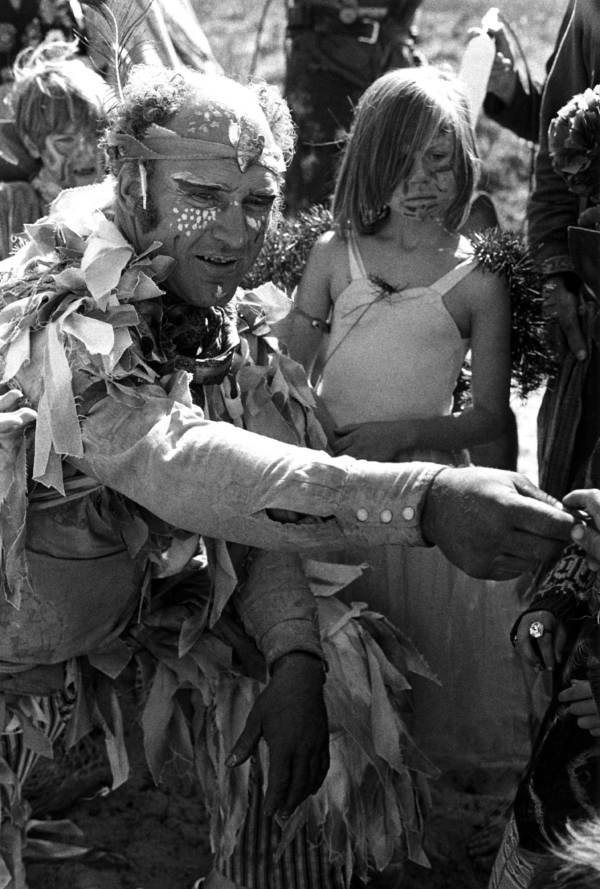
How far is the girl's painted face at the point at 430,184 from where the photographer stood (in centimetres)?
374

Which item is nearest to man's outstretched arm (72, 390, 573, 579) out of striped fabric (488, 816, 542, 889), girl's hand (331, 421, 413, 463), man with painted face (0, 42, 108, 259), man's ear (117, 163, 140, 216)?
man's ear (117, 163, 140, 216)

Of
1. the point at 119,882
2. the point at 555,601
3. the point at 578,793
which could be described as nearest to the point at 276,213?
the point at 555,601

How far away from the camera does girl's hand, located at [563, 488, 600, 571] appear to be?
2.38 m

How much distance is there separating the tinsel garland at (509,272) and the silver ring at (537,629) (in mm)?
1133

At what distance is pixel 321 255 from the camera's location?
13.1 feet

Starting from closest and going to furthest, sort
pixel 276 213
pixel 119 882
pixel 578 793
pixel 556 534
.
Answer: pixel 556 534
pixel 578 793
pixel 276 213
pixel 119 882

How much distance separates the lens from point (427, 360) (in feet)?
12.6

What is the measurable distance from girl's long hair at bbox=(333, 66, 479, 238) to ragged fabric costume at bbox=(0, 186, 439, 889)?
0.59 metres

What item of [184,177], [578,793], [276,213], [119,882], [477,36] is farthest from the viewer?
[477,36]

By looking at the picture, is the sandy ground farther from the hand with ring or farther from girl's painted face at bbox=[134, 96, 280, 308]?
girl's painted face at bbox=[134, 96, 280, 308]

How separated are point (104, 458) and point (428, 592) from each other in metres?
1.35

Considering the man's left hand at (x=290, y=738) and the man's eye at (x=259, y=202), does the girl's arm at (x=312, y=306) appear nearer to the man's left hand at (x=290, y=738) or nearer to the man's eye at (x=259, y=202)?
the man's eye at (x=259, y=202)

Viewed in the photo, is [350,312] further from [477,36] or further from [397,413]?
[477,36]

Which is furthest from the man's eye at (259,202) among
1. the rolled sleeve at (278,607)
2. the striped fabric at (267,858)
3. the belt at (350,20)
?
the belt at (350,20)
